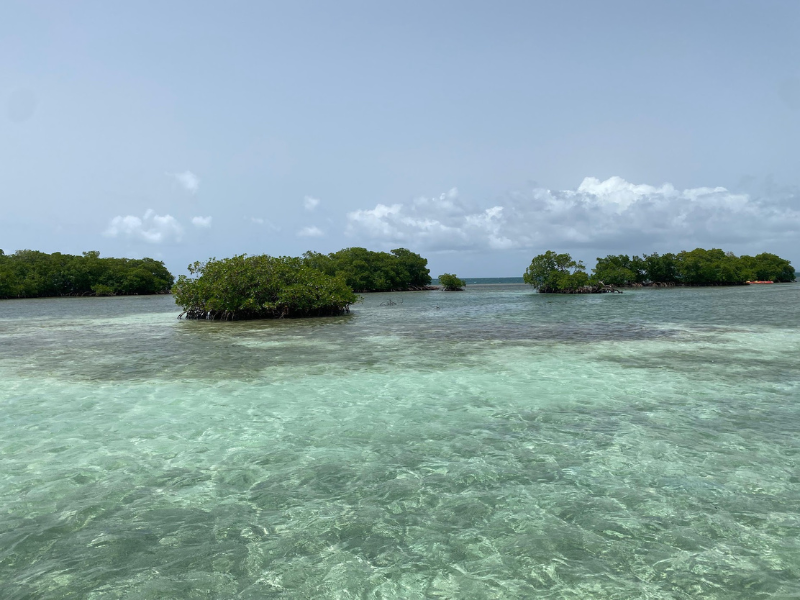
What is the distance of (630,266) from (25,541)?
85.9 metres

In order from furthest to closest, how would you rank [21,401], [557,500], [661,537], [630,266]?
[630,266] < [21,401] < [557,500] < [661,537]

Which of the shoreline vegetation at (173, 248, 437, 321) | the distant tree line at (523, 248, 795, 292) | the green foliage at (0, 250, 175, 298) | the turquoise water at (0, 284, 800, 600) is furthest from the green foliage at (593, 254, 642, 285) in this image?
the turquoise water at (0, 284, 800, 600)

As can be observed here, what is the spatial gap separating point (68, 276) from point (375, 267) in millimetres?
40096

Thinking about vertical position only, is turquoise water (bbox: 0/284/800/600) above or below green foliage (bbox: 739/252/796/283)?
below

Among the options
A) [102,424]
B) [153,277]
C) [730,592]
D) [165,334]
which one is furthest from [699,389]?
[153,277]

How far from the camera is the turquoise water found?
345 cm

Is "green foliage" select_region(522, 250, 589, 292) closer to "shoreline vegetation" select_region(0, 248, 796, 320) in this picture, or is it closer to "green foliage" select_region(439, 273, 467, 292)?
"shoreline vegetation" select_region(0, 248, 796, 320)

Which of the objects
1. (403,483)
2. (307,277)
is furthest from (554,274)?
(403,483)

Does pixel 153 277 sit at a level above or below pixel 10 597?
above

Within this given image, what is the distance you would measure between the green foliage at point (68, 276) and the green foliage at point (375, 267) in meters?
22.3

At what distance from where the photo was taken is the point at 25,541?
12.8 feet

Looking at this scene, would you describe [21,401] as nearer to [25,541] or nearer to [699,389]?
[25,541]

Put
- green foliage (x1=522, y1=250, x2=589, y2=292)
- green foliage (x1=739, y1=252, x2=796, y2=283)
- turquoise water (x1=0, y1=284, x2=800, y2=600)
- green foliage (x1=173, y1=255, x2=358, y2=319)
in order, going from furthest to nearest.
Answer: green foliage (x1=739, y1=252, x2=796, y2=283)
green foliage (x1=522, y1=250, x2=589, y2=292)
green foliage (x1=173, y1=255, x2=358, y2=319)
turquoise water (x1=0, y1=284, x2=800, y2=600)

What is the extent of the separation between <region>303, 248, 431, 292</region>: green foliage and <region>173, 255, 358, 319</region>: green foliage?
46737 millimetres
